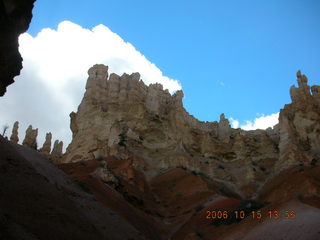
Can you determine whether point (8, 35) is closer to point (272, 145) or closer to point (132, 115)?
point (132, 115)

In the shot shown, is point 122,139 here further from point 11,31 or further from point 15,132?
point 11,31

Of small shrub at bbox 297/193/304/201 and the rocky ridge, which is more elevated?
the rocky ridge

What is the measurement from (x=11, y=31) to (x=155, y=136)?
165ft

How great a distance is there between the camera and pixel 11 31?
30.2 feet

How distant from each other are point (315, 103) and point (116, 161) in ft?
125

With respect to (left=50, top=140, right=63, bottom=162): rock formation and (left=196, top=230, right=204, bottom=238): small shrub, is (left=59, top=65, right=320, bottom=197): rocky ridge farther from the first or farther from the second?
(left=196, top=230, right=204, bottom=238): small shrub

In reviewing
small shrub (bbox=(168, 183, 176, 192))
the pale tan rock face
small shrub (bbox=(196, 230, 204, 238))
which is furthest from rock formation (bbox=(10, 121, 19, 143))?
small shrub (bbox=(196, 230, 204, 238))

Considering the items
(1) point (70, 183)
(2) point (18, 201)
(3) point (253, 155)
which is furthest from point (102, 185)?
(3) point (253, 155)

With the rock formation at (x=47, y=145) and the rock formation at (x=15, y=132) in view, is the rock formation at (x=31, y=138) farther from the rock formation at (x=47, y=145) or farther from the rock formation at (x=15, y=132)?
the rock formation at (x=47, y=145)

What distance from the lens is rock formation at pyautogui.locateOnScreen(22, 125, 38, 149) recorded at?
6097cm

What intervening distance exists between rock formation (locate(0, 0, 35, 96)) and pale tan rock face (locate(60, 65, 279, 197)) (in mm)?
36959

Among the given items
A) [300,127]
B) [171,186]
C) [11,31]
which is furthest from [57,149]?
[11,31]

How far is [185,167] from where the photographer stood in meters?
49.9
